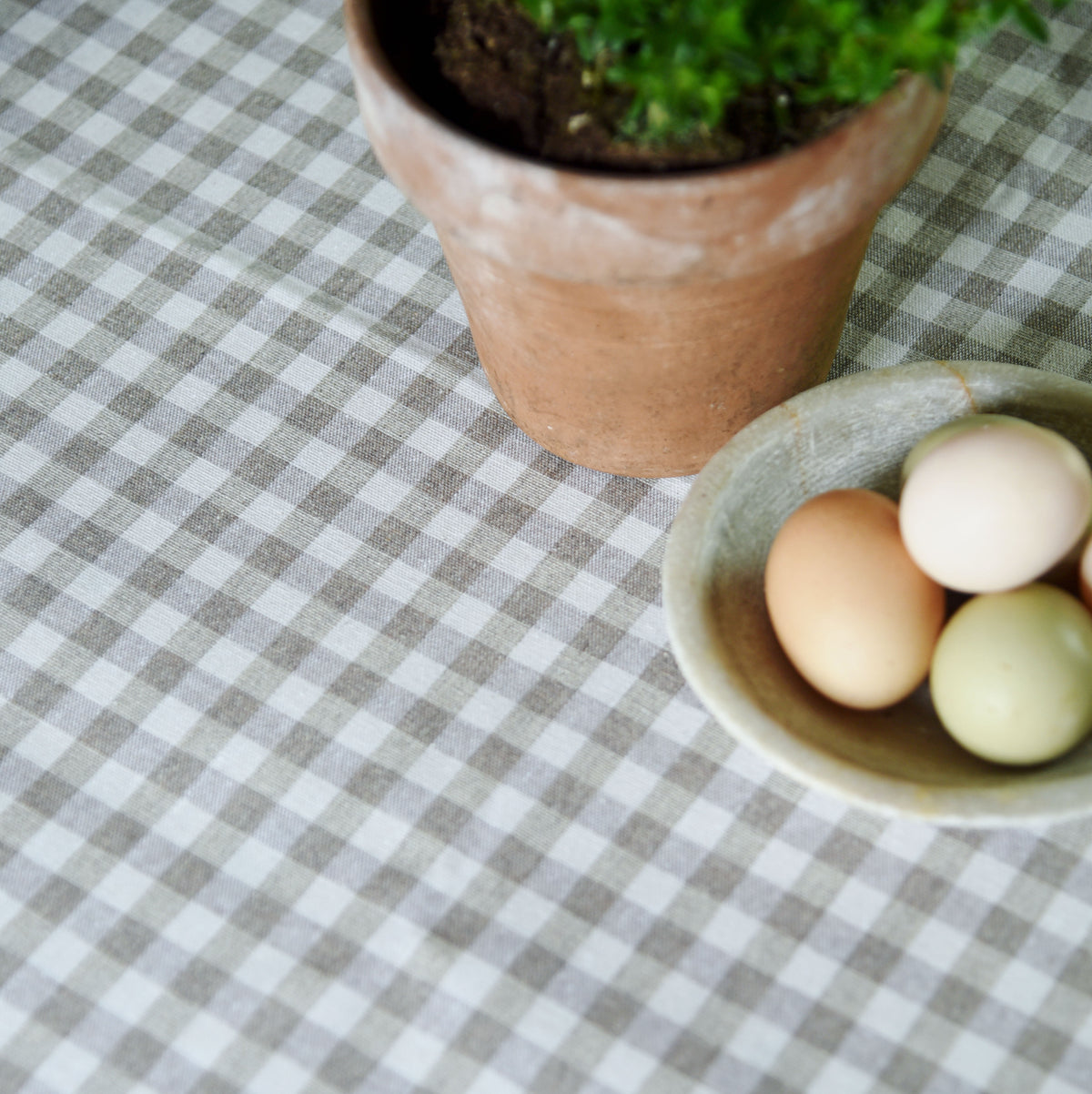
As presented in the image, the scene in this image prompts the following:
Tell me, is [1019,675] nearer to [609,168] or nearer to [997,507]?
[997,507]

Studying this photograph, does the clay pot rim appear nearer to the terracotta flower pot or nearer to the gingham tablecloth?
the terracotta flower pot

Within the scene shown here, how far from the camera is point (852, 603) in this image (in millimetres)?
501

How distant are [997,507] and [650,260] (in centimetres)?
17

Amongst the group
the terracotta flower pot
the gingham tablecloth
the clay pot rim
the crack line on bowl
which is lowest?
the gingham tablecloth

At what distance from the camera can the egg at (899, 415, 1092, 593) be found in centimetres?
49

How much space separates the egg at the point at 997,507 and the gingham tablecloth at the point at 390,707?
0.14m

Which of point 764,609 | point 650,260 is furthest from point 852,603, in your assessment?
point 650,260

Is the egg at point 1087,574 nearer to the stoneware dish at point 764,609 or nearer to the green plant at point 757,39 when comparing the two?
the stoneware dish at point 764,609

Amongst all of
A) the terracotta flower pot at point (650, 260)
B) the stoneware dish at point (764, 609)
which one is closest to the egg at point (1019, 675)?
the stoneware dish at point (764, 609)

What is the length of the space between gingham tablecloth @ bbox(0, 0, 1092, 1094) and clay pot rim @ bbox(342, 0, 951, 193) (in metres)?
0.23

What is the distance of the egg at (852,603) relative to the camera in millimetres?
501

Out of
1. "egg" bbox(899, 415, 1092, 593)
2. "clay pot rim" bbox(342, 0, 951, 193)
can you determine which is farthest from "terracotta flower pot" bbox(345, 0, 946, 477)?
"egg" bbox(899, 415, 1092, 593)

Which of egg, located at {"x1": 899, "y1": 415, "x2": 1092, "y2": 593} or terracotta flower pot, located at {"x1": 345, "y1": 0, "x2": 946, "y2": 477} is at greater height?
terracotta flower pot, located at {"x1": 345, "y1": 0, "x2": 946, "y2": 477}

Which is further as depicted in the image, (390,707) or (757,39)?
(390,707)
